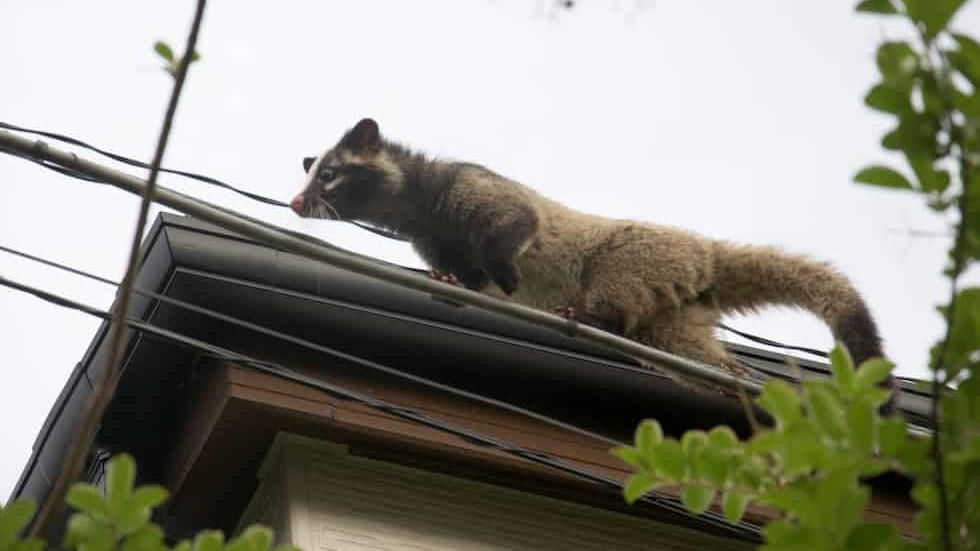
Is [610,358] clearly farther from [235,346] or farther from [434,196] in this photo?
[434,196]

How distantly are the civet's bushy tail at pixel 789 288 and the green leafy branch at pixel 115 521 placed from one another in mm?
4458

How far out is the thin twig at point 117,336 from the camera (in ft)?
6.34

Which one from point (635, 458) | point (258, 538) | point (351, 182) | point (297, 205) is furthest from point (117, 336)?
point (351, 182)

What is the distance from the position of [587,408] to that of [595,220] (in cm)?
173

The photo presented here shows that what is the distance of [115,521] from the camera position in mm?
2225

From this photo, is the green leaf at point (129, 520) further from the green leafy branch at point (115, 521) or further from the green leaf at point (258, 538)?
the green leaf at point (258, 538)

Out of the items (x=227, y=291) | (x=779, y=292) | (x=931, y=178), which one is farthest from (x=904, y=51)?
(x=779, y=292)

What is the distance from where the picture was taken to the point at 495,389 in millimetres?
5891

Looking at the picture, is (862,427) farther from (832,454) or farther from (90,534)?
(90,534)

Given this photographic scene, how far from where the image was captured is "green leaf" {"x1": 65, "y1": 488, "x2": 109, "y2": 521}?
2168 mm

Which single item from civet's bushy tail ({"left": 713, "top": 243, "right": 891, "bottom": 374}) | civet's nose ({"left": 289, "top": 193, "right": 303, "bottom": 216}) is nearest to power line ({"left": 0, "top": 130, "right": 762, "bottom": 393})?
civet's bushy tail ({"left": 713, "top": 243, "right": 891, "bottom": 374})

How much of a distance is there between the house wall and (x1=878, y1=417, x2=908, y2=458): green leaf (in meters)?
3.36

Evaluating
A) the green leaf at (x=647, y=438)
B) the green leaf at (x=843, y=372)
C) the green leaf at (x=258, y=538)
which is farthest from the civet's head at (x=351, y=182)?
the green leaf at (x=843, y=372)

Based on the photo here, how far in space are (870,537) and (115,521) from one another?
1.09m
